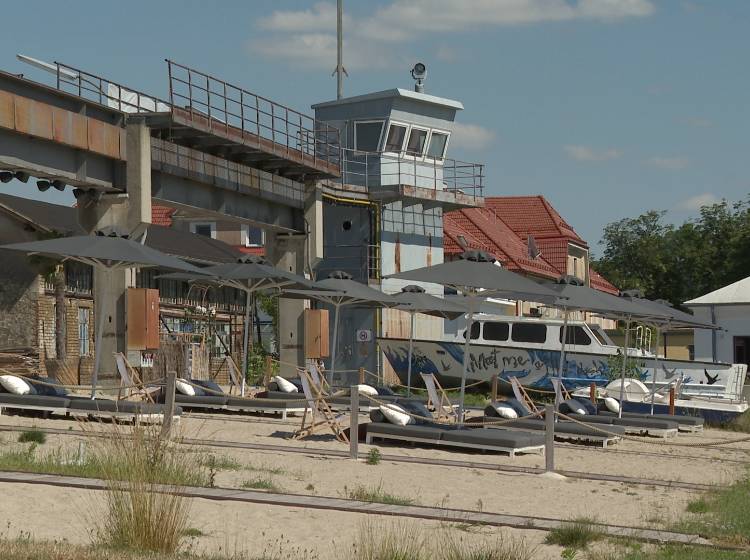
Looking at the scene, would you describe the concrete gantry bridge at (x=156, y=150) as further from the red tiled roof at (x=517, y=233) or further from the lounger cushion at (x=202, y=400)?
the red tiled roof at (x=517, y=233)

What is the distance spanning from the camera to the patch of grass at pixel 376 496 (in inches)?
497

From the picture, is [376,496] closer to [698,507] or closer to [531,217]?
[698,507]

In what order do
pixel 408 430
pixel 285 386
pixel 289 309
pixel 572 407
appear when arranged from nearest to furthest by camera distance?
pixel 408 430 < pixel 572 407 < pixel 285 386 < pixel 289 309

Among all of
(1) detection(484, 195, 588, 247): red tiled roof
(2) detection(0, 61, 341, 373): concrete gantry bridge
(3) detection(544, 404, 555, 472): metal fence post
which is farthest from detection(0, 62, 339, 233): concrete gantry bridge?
(1) detection(484, 195, 588, 247): red tiled roof

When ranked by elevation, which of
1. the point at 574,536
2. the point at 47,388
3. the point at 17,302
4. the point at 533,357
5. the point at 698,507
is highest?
the point at 17,302

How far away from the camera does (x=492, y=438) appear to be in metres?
18.8

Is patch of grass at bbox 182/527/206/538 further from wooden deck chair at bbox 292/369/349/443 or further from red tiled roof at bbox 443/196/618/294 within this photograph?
red tiled roof at bbox 443/196/618/294

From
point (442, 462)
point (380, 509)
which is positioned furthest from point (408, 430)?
point (380, 509)

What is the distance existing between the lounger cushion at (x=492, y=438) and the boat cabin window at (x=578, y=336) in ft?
60.6

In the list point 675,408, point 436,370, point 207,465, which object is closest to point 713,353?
point 436,370

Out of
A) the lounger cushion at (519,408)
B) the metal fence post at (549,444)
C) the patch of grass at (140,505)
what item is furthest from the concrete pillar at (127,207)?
A: the patch of grass at (140,505)

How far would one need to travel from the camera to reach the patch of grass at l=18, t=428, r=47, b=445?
16.7m

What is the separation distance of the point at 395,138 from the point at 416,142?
977mm

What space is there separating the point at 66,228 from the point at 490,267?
1666 cm
